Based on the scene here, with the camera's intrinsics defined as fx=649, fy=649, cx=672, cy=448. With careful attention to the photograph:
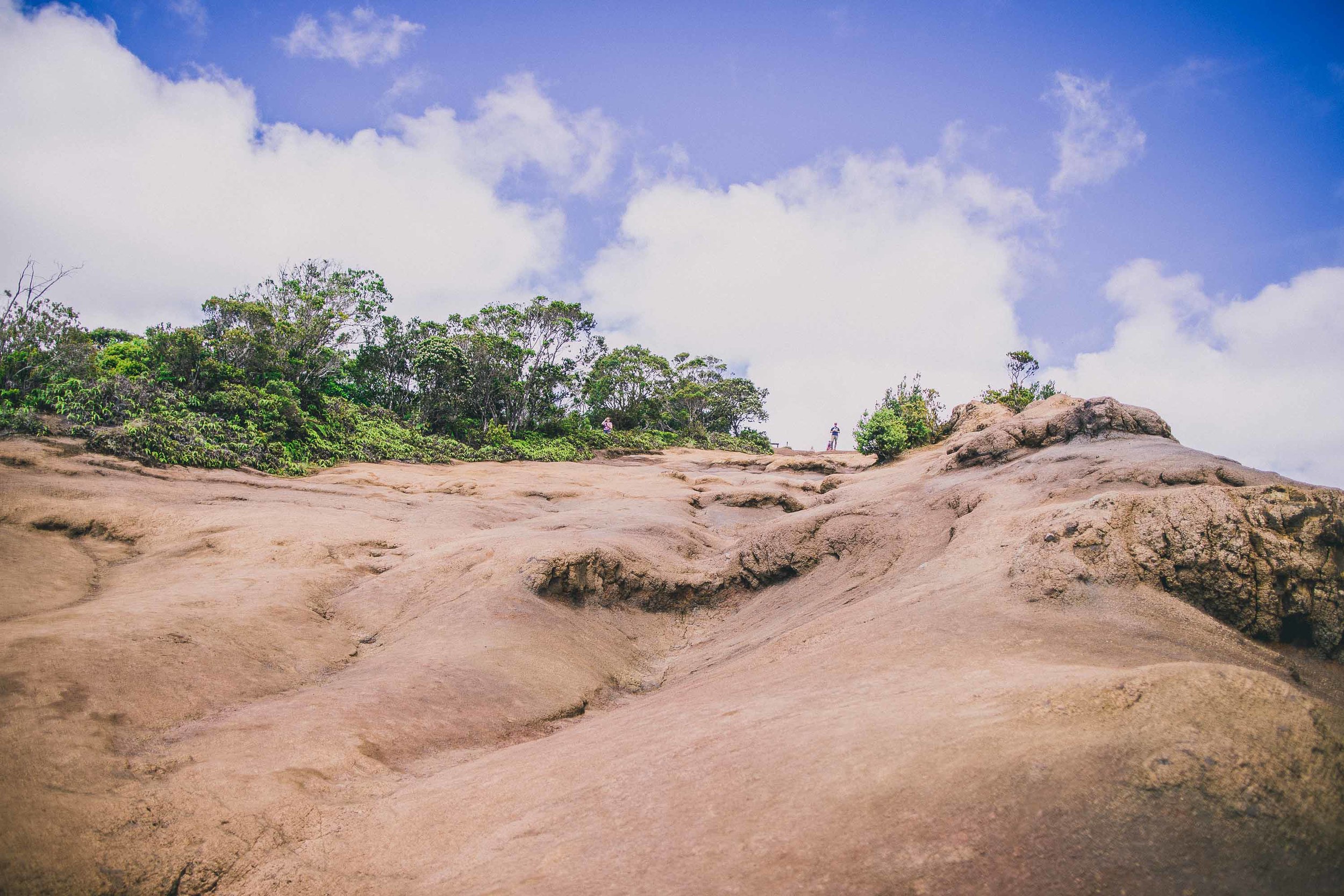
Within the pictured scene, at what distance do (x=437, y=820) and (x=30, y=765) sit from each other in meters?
2.45

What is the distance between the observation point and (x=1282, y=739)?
254cm

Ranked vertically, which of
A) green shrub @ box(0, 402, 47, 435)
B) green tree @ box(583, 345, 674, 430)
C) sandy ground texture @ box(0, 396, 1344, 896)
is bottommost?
sandy ground texture @ box(0, 396, 1344, 896)

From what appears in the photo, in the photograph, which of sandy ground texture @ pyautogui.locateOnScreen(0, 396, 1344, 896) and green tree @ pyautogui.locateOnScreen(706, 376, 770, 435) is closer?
sandy ground texture @ pyautogui.locateOnScreen(0, 396, 1344, 896)

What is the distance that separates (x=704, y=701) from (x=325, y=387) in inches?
1185

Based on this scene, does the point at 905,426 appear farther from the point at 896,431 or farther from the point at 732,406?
the point at 732,406

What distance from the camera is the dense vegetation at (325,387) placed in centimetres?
1777

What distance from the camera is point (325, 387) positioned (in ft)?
98.2

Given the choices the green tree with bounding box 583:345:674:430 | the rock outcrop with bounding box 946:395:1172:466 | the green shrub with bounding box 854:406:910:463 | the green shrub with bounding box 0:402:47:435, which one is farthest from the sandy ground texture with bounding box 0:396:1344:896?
the green tree with bounding box 583:345:674:430

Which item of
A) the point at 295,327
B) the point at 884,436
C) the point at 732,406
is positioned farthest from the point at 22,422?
the point at 732,406

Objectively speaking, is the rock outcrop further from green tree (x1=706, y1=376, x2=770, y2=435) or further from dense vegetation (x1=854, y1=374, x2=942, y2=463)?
green tree (x1=706, y1=376, x2=770, y2=435)

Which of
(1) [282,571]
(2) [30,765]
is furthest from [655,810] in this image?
(1) [282,571]

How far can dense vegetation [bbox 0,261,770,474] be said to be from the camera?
58.3 feet

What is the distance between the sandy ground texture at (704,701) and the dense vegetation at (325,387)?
28.1 feet

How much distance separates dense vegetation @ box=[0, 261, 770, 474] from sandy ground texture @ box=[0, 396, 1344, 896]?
338 inches
